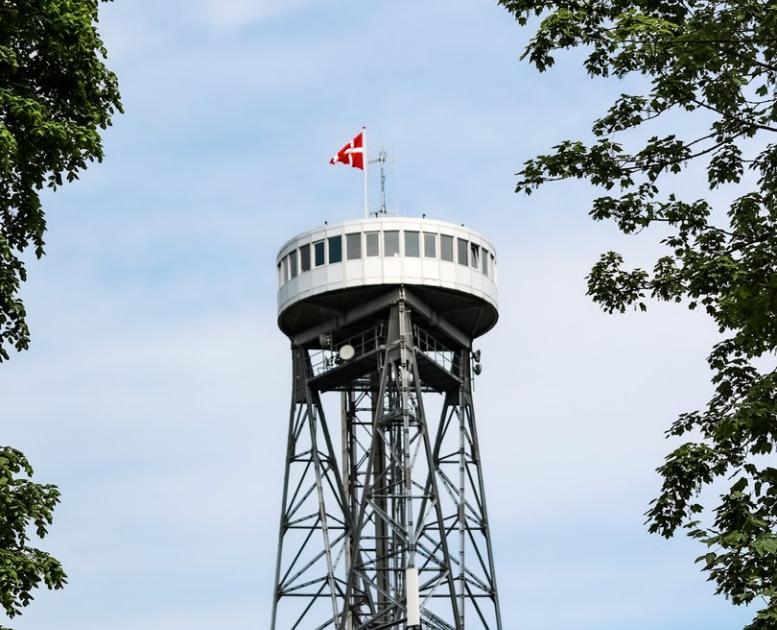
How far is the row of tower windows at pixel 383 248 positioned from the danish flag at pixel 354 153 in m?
4.80

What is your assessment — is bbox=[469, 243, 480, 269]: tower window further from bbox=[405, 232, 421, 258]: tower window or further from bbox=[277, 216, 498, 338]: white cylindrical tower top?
bbox=[405, 232, 421, 258]: tower window

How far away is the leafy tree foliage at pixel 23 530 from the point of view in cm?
3075

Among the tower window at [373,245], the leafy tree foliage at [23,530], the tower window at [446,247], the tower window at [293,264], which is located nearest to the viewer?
the leafy tree foliage at [23,530]

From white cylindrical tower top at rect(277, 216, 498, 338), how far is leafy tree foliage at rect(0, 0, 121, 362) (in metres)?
45.3

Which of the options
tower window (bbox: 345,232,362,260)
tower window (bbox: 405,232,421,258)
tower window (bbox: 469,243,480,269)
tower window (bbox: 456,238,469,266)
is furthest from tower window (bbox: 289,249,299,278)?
tower window (bbox: 469,243,480,269)

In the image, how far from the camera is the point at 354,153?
85.4 m

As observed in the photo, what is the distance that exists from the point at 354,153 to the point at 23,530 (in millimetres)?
55686

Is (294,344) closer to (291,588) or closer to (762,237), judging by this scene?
(291,588)

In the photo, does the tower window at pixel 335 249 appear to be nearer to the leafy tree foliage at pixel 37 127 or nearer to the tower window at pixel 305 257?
the tower window at pixel 305 257

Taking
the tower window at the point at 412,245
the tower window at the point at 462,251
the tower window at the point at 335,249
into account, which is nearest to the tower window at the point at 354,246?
the tower window at the point at 335,249

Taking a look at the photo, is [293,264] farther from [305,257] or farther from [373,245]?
[373,245]

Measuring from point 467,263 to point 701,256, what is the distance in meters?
49.4

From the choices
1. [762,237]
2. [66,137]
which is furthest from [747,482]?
[66,137]

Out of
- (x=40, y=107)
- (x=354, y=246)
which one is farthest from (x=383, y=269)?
(x=40, y=107)
